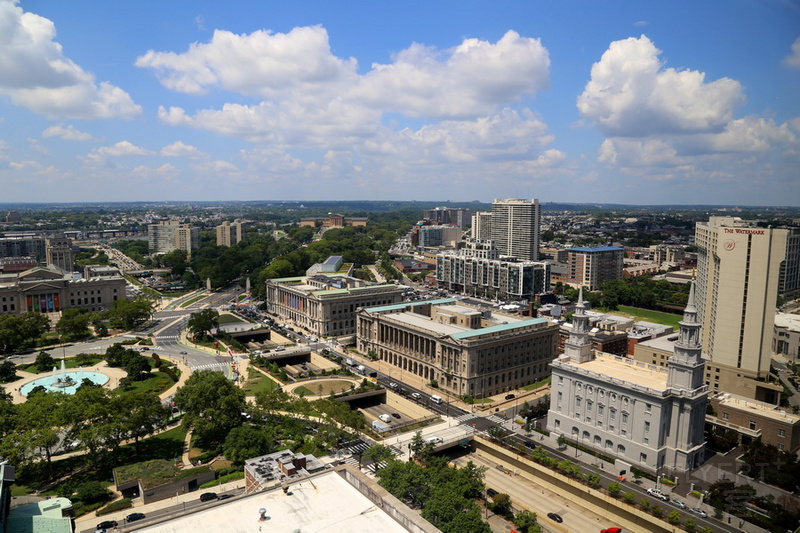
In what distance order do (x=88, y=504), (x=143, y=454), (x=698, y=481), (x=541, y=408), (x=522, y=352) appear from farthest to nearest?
(x=522, y=352) < (x=541, y=408) < (x=143, y=454) < (x=698, y=481) < (x=88, y=504)

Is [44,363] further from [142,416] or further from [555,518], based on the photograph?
[555,518]

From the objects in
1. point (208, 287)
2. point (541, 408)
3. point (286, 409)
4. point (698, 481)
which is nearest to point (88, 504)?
point (286, 409)

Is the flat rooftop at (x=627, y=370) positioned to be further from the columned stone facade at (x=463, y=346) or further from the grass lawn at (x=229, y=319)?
the grass lawn at (x=229, y=319)

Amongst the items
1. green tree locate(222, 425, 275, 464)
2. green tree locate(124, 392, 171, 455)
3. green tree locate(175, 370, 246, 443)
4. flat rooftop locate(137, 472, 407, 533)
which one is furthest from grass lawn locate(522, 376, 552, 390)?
flat rooftop locate(137, 472, 407, 533)

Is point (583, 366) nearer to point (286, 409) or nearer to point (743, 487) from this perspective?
point (743, 487)

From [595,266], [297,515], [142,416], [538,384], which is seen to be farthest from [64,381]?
[595,266]

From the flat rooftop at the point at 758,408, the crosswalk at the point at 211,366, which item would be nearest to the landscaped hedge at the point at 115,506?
the crosswalk at the point at 211,366
